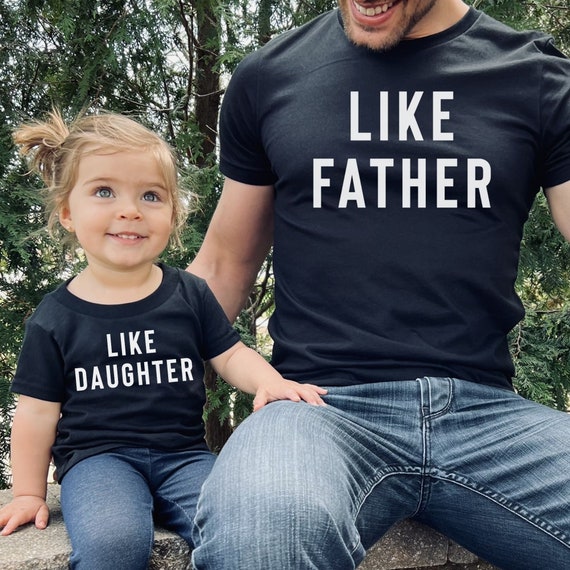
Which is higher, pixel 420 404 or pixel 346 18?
pixel 346 18

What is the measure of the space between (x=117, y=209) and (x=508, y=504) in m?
1.02

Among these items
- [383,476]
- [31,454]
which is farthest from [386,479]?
[31,454]

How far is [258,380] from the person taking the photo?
6.09ft

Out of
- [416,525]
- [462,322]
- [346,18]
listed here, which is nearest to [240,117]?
[346,18]

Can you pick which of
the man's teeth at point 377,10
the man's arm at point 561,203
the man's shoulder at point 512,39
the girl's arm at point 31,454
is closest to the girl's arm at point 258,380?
the girl's arm at point 31,454

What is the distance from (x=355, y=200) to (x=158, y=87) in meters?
1.62

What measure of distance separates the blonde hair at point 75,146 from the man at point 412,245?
24 centimetres

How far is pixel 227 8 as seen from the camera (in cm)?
284

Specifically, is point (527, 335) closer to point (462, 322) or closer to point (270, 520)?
point (462, 322)

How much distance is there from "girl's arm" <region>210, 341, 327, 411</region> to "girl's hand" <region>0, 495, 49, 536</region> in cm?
49

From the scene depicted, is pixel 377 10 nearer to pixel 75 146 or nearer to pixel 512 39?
pixel 512 39

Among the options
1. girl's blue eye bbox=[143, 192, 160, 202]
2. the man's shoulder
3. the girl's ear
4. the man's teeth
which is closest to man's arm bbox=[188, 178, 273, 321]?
girl's blue eye bbox=[143, 192, 160, 202]

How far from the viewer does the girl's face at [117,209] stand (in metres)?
1.87

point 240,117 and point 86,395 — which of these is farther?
point 240,117
